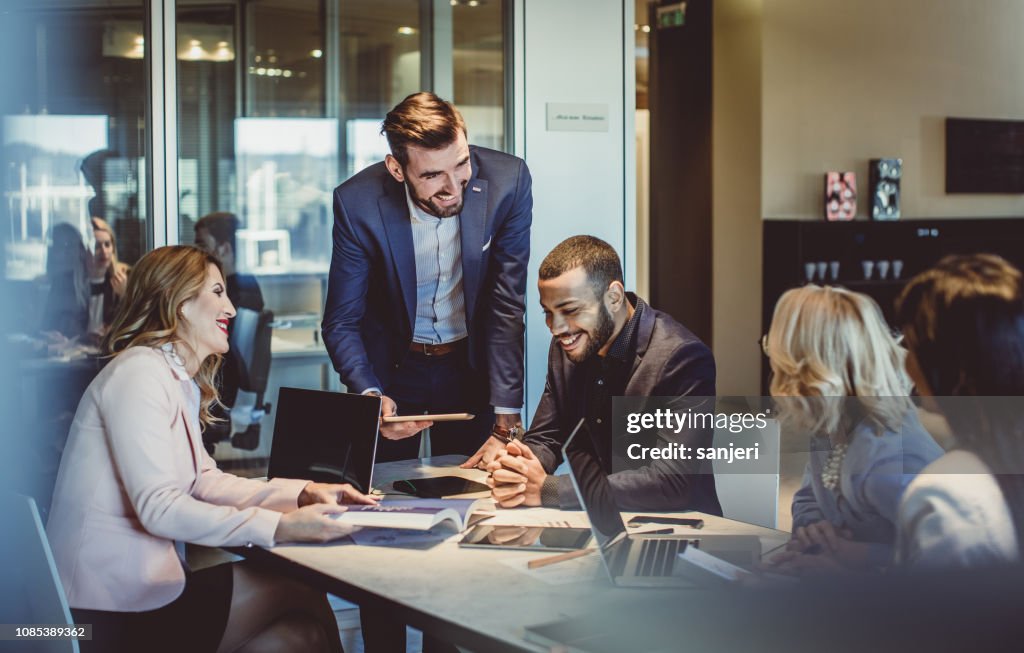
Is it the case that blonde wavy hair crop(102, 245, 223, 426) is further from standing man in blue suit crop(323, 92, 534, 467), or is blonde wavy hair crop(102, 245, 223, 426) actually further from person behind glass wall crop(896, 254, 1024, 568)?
person behind glass wall crop(896, 254, 1024, 568)

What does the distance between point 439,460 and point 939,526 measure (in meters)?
1.79

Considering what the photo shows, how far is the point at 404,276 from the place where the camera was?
11.1 ft

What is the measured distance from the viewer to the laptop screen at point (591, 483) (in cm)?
195

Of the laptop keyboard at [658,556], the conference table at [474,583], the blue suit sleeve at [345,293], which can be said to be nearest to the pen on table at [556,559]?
the conference table at [474,583]

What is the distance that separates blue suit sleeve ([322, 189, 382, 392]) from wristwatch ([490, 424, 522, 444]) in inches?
15.8

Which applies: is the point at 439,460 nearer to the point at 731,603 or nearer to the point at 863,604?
the point at 731,603

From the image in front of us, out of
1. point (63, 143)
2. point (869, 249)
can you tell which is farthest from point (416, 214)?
point (869, 249)

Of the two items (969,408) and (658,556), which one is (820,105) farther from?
(969,408)

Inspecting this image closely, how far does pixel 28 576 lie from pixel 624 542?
3.74 ft

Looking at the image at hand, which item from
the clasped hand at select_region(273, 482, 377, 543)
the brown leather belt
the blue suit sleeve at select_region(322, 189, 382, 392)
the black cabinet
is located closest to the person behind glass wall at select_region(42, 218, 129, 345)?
the blue suit sleeve at select_region(322, 189, 382, 392)

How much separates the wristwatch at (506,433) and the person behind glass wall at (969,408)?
64.9 inches

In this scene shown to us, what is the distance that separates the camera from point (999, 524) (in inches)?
59.6

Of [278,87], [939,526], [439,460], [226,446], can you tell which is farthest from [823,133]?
[939,526]

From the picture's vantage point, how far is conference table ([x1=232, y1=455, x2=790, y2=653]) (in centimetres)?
177
